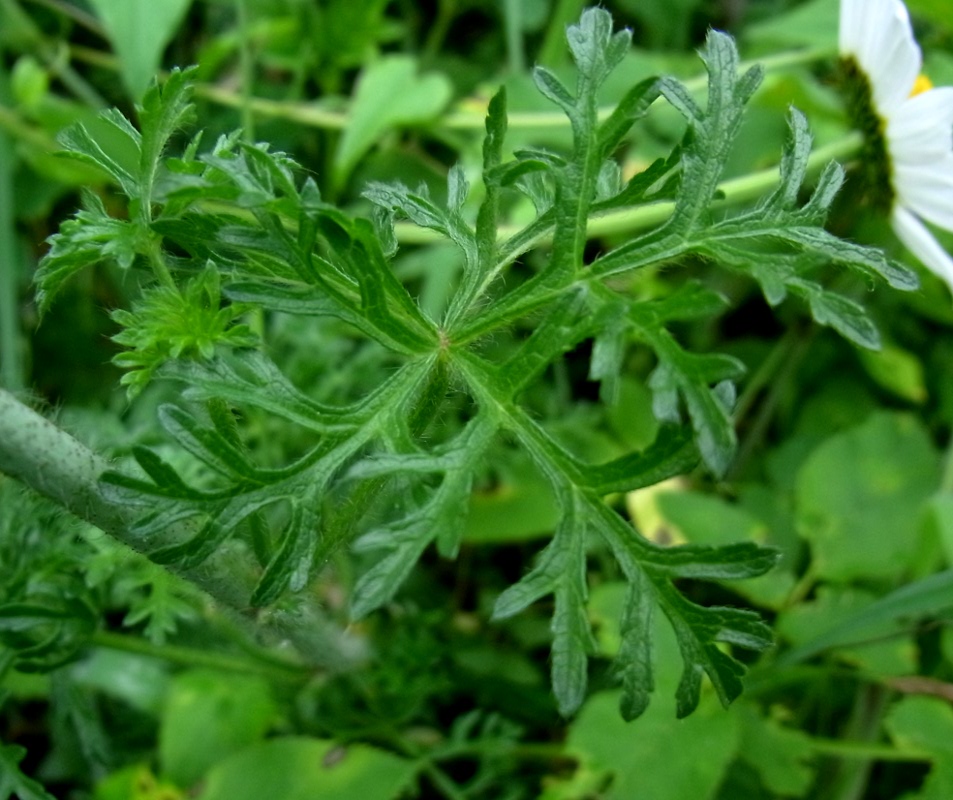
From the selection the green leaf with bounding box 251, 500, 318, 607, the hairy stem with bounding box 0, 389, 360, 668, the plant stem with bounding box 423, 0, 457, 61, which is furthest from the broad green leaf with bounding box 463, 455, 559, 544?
the plant stem with bounding box 423, 0, 457, 61

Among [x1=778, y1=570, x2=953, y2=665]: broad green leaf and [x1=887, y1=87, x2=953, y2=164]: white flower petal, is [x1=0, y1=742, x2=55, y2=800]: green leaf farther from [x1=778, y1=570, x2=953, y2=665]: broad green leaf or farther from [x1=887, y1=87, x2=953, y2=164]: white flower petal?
[x1=887, y1=87, x2=953, y2=164]: white flower petal

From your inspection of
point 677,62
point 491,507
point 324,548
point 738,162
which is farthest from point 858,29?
point 324,548

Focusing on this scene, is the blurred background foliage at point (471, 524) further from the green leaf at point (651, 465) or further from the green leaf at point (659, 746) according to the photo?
the green leaf at point (651, 465)

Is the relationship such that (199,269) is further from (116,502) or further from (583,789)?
(583,789)

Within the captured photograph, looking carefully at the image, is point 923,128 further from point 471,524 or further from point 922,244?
point 471,524

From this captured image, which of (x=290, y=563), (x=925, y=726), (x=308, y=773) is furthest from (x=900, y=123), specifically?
(x=308, y=773)

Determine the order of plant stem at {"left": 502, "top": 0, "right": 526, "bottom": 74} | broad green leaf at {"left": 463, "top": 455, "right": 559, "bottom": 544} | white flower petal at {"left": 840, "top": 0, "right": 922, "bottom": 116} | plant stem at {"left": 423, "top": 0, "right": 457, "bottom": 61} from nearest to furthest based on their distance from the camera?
1. white flower petal at {"left": 840, "top": 0, "right": 922, "bottom": 116}
2. broad green leaf at {"left": 463, "top": 455, "right": 559, "bottom": 544}
3. plant stem at {"left": 502, "top": 0, "right": 526, "bottom": 74}
4. plant stem at {"left": 423, "top": 0, "right": 457, "bottom": 61}
